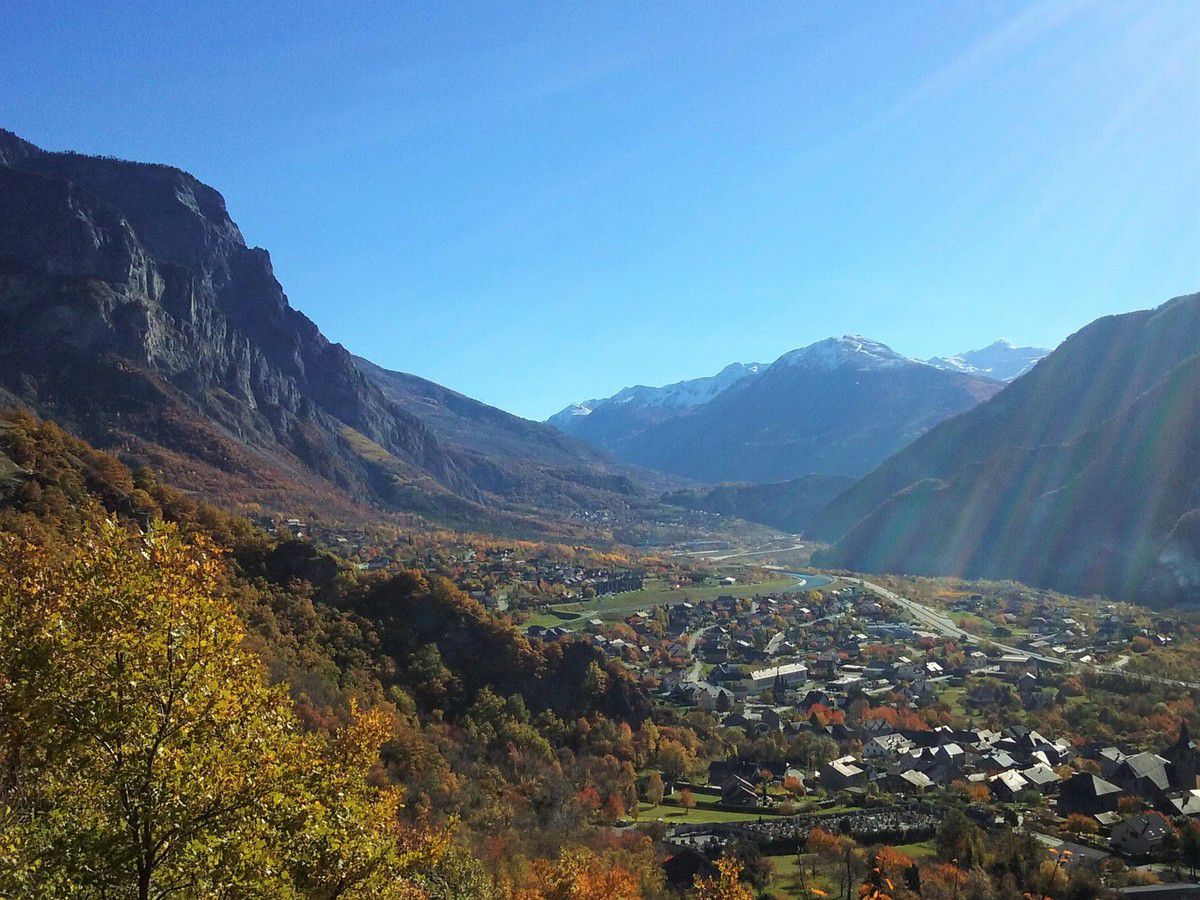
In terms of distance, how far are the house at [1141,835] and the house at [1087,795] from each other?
4.38m

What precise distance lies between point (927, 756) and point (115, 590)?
57851 millimetres

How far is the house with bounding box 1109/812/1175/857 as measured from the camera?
39031 mm

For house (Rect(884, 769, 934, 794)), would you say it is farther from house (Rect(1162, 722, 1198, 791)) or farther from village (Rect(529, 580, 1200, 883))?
house (Rect(1162, 722, 1198, 791))

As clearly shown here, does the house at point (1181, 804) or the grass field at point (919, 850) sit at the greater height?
the grass field at point (919, 850)

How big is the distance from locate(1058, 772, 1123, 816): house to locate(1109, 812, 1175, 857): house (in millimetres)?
4376

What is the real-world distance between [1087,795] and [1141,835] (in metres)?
6.42

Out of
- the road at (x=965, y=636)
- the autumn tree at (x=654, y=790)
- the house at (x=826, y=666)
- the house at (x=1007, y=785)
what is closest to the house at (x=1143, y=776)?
the house at (x=1007, y=785)

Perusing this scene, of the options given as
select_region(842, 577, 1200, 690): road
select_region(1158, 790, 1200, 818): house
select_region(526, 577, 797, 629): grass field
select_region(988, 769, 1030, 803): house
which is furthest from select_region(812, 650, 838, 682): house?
select_region(1158, 790, 1200, 818): house

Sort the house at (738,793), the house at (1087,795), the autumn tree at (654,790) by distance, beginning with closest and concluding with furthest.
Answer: the house at (1087,795), the house at (738,793), the autumn tree at (654,790)

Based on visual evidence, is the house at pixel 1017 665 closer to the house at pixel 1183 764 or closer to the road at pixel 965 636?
the road at pixel 965 636

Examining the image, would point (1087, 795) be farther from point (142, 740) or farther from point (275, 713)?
point (142, 740)

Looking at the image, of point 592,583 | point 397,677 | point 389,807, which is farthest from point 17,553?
point 592,583

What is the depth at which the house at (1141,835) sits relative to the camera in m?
39.0

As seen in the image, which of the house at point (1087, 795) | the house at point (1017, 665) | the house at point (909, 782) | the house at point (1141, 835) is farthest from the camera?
the house at point (1017, 665)
